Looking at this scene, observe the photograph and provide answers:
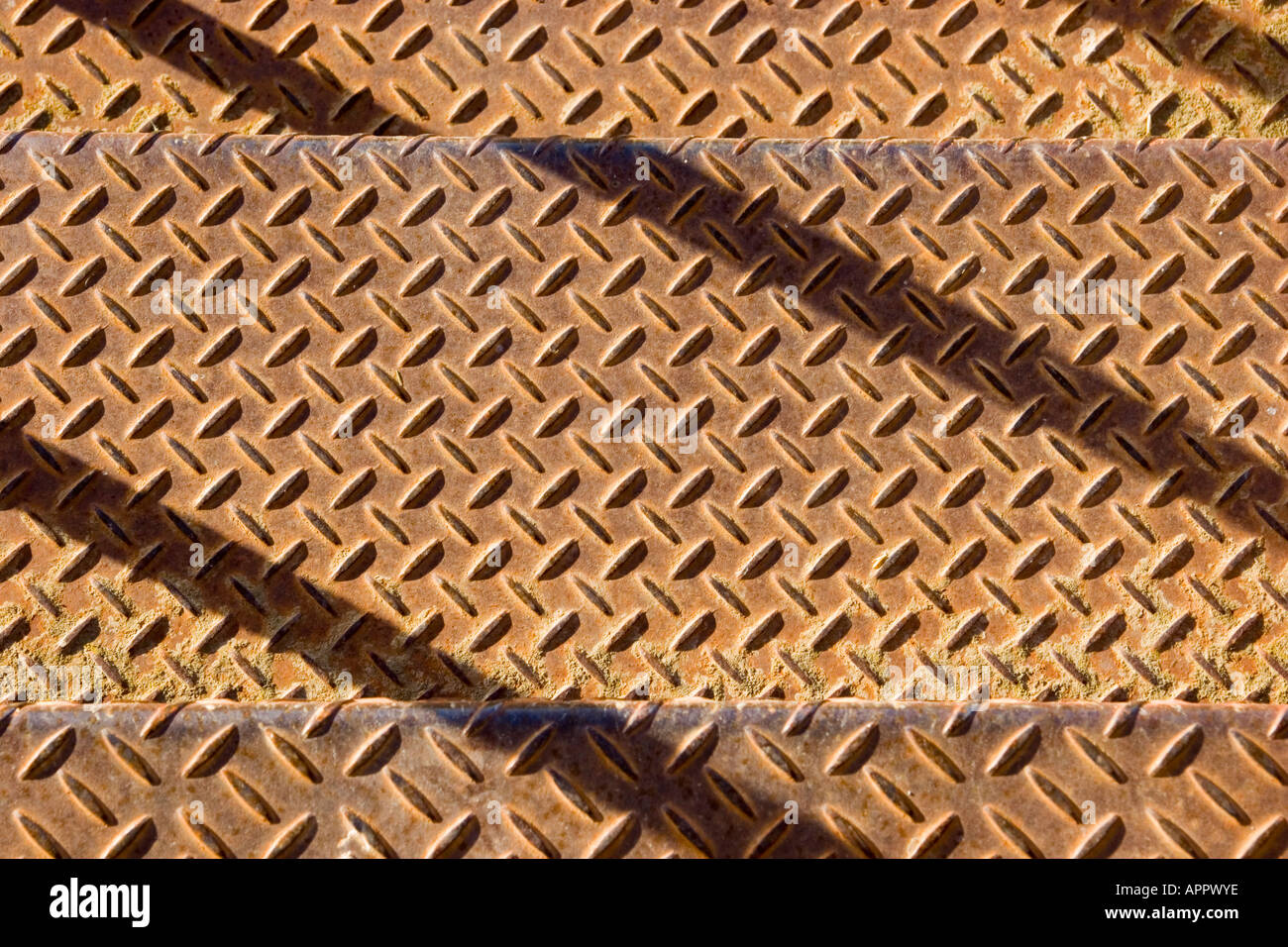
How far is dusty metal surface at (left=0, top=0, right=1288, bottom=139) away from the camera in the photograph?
2.85 m

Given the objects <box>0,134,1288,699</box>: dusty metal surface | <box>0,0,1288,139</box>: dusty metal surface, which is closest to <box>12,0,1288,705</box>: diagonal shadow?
<box>0,134,1288,699</box>: dusty metal surface

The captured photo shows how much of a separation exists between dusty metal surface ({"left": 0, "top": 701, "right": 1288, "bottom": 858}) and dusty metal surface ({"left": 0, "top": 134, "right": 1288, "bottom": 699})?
0.13 m

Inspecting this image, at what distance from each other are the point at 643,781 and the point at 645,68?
6.51 feet

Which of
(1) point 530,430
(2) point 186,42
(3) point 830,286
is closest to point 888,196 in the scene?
(3) point 830,286

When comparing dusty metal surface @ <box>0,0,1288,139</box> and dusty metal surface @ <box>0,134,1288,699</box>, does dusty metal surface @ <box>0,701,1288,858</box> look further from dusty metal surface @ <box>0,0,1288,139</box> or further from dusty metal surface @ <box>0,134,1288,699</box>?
dusty metal surface @ <box>0,0,1288,139</box>

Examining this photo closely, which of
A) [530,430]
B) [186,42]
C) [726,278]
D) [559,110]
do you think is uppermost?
[186,42]

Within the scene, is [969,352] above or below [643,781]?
above

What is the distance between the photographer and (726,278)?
2.66m

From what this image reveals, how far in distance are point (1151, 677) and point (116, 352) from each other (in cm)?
287

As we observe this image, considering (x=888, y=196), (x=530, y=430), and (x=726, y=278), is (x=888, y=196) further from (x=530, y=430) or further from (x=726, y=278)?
(x=530, y=430)

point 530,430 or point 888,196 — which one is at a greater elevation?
point 888,196

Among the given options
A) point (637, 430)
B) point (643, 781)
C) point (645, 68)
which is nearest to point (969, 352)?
point (637, 430)

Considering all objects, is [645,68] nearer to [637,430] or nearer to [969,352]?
[637,430]

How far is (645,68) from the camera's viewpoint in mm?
2857
